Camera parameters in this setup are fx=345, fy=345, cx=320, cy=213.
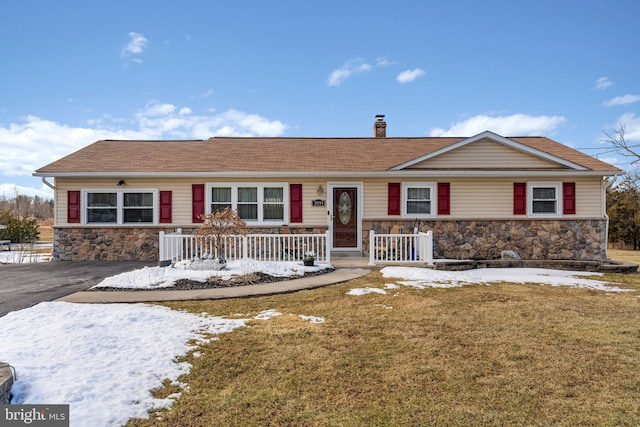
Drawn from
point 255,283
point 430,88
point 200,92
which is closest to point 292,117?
point 200,92

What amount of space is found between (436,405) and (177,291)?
5257mm

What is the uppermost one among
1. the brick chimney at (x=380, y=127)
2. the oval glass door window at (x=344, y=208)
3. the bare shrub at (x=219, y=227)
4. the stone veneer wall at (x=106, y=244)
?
the brick chimney at (x=380, y=127)

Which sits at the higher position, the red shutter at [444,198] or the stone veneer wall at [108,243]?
the red shutter at [444,198]

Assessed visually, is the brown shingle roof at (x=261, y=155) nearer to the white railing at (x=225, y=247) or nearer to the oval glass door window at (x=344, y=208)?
the oval glass door window at (x=344, y=208)

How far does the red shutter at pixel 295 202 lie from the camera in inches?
445

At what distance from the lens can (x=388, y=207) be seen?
11391mm

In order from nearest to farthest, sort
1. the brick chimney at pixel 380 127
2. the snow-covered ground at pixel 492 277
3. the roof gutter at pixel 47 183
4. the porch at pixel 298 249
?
the snow-covered ground at pixel 492 277
the porch at pixel 298 249
the roof gutter at pixel 47 183
the brick chimney at pixel 380 127

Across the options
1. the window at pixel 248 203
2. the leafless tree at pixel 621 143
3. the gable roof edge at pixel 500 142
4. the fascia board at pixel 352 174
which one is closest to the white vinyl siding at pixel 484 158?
the gable roof edge at pixel 500 142

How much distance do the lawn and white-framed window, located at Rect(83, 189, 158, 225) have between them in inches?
270

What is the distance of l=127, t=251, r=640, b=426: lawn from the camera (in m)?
2.61

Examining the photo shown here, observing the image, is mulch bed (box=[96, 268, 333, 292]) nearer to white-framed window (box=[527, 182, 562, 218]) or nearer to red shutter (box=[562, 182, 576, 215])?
white-framed window (box=[527, 182, 562, 218])

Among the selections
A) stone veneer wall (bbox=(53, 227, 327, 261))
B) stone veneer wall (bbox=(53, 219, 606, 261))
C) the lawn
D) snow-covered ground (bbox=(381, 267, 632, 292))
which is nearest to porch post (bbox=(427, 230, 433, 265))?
snow-covered ground (bbox=(381, 267, 632, 292))

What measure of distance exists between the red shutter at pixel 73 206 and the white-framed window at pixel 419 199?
10.5m

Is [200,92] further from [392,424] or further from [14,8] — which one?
[392,424]
